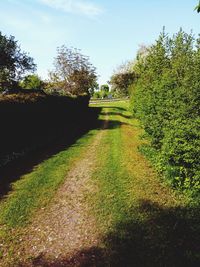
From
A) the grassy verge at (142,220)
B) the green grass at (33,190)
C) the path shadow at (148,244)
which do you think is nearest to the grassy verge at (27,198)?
the green grass at (33,190)

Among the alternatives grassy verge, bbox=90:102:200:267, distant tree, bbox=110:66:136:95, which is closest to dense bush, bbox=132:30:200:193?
grassy verge, bbox=90:102:200:267

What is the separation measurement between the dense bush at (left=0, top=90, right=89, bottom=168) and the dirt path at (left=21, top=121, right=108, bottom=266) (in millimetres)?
4959

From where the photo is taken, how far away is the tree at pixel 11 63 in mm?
31922

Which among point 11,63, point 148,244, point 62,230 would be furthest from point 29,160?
point 11,63

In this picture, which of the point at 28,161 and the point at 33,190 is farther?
the point at 28,161

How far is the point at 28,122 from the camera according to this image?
16.8 m

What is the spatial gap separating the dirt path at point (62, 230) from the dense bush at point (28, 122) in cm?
496

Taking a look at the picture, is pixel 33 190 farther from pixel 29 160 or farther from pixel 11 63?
pixel 11 63

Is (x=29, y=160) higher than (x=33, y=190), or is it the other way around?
(x=29, y=160)

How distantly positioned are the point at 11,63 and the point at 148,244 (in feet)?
103

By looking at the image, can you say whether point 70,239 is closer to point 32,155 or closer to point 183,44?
point 32,155

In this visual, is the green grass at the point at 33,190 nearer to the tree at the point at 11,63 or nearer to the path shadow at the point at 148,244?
the path shadow at the point at 148,244

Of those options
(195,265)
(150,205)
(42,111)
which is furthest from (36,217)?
(42,111)

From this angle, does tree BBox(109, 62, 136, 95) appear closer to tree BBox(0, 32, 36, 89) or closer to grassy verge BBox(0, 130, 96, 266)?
tree BBox(0, 32, 36, 89)
